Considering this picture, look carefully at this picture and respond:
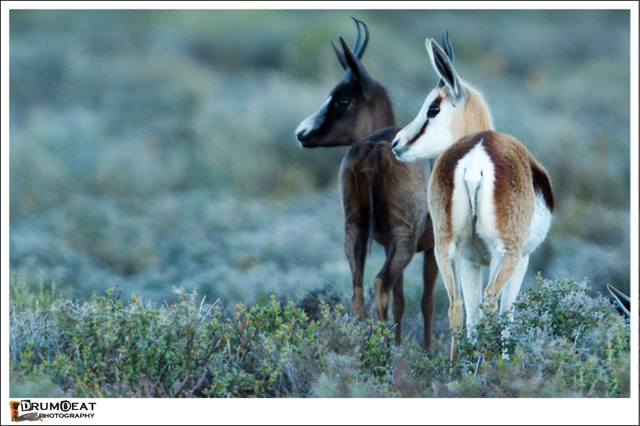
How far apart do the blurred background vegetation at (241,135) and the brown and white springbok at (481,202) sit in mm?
2107

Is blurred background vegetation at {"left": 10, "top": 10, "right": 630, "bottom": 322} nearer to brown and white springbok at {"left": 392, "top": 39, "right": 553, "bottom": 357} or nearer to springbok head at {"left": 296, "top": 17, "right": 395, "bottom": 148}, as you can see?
springbok head at {"left": 296, "top": 17, "right": 395, "bottom": 148}

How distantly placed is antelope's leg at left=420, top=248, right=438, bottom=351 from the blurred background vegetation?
142 cm

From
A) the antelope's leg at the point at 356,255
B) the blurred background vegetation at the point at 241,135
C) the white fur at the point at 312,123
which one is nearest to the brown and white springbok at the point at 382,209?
the antelope's leg at the point at 356,255

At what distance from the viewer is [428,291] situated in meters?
5.96

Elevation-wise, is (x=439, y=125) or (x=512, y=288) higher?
(x=439, y=125)

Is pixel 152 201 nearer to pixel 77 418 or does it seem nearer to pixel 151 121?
pixel 151 121

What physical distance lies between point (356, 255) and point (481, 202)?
50.4 inches

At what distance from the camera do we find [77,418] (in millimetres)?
4227

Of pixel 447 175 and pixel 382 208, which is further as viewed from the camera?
pixel 382 208

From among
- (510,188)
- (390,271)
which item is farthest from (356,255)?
(510,188)

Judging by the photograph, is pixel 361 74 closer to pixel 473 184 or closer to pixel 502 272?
pixel 473 184

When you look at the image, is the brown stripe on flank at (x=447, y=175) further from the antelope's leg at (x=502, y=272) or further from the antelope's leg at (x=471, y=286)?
the antelope's leg at (x=471, y=286)

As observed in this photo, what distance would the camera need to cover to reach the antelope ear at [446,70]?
4.63m

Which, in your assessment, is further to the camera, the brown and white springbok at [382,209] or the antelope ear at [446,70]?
the brown and white springbok at [382,209]
